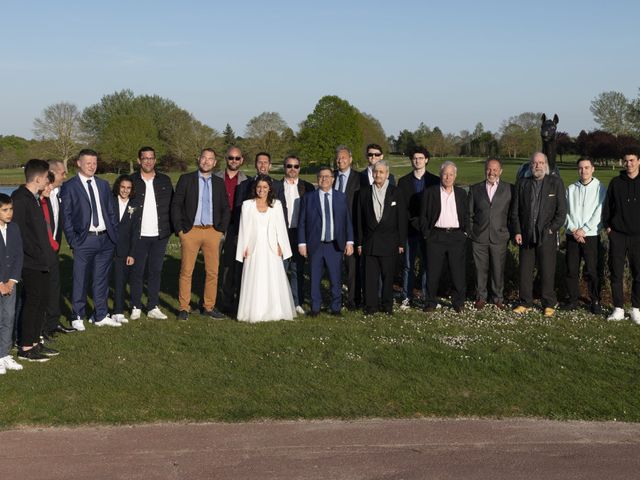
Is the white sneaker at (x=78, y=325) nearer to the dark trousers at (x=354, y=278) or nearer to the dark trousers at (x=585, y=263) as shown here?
the dark trousers at (x=354, y=278)

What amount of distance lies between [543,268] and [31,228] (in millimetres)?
6978

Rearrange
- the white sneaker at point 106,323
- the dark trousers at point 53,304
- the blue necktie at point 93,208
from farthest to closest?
the white sneaker at point 106,323
the blue necktie at point 93,208
the dark trousers at point 53,304

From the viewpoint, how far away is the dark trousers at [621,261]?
9.81 m

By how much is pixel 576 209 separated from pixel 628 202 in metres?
0.73

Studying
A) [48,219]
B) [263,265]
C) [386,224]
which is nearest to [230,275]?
[263,265]

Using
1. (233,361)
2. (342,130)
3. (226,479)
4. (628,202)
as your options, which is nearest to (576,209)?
(628,202)

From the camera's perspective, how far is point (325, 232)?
400 inches

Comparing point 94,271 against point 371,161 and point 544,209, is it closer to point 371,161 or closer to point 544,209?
point 371,161

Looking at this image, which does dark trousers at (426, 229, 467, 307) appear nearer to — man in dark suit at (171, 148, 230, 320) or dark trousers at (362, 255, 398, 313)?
dark trousers at (362, 255, 398, 313)

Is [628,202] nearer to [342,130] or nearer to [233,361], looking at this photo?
[233,361]

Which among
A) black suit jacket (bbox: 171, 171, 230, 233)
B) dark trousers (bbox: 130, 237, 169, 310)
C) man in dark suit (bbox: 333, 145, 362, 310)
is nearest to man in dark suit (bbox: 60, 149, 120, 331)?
dark trousers (bbox: 130, 237, 169, 310)

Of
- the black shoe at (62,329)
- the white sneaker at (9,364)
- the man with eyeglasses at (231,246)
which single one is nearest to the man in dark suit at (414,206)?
the man with eyeglasses at (231,246)

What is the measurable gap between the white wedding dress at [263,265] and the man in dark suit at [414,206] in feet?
6.38

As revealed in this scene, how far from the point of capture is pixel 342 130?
86.1m
